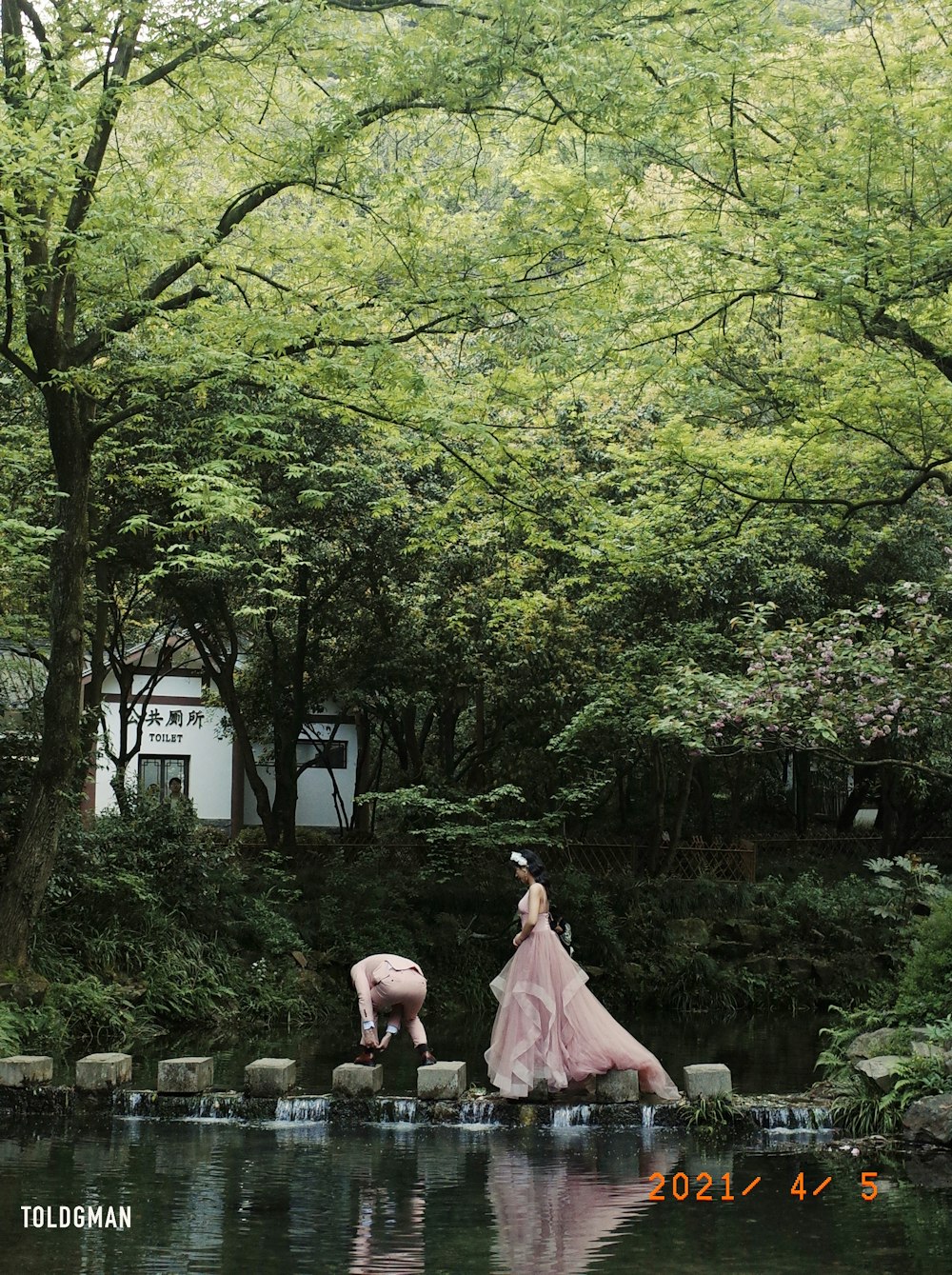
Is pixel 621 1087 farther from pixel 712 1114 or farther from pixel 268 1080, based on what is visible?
pixel 268 1080

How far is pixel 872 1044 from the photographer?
414 inches

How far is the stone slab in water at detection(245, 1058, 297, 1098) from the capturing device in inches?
392

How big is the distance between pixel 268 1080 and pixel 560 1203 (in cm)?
333

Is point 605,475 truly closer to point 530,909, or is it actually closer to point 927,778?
point 530,909

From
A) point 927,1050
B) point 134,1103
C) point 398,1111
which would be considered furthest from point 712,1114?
point 134,1103

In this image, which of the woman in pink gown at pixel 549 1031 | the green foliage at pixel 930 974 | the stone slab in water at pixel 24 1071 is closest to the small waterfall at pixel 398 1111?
the woman in pink gown at pixel 549 1031

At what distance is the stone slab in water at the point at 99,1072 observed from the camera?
10.1m

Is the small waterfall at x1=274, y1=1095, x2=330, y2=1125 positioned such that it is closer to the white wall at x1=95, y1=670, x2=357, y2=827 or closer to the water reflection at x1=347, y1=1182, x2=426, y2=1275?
the water reflection at x1=347, y1=1182, x2=426, y2=1275

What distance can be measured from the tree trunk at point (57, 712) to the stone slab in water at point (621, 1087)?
6.68 meters

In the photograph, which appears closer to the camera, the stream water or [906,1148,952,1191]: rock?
the stream water

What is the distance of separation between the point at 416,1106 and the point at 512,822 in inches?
421

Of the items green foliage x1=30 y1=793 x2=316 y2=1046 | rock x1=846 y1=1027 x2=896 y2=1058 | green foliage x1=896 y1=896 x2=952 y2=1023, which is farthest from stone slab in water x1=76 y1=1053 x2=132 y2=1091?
green foliage x1=896 y1=896 x2=952 y2=1023

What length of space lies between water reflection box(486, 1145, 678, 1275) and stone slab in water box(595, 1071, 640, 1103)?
35.9 inches

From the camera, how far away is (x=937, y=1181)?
8.07 metres
